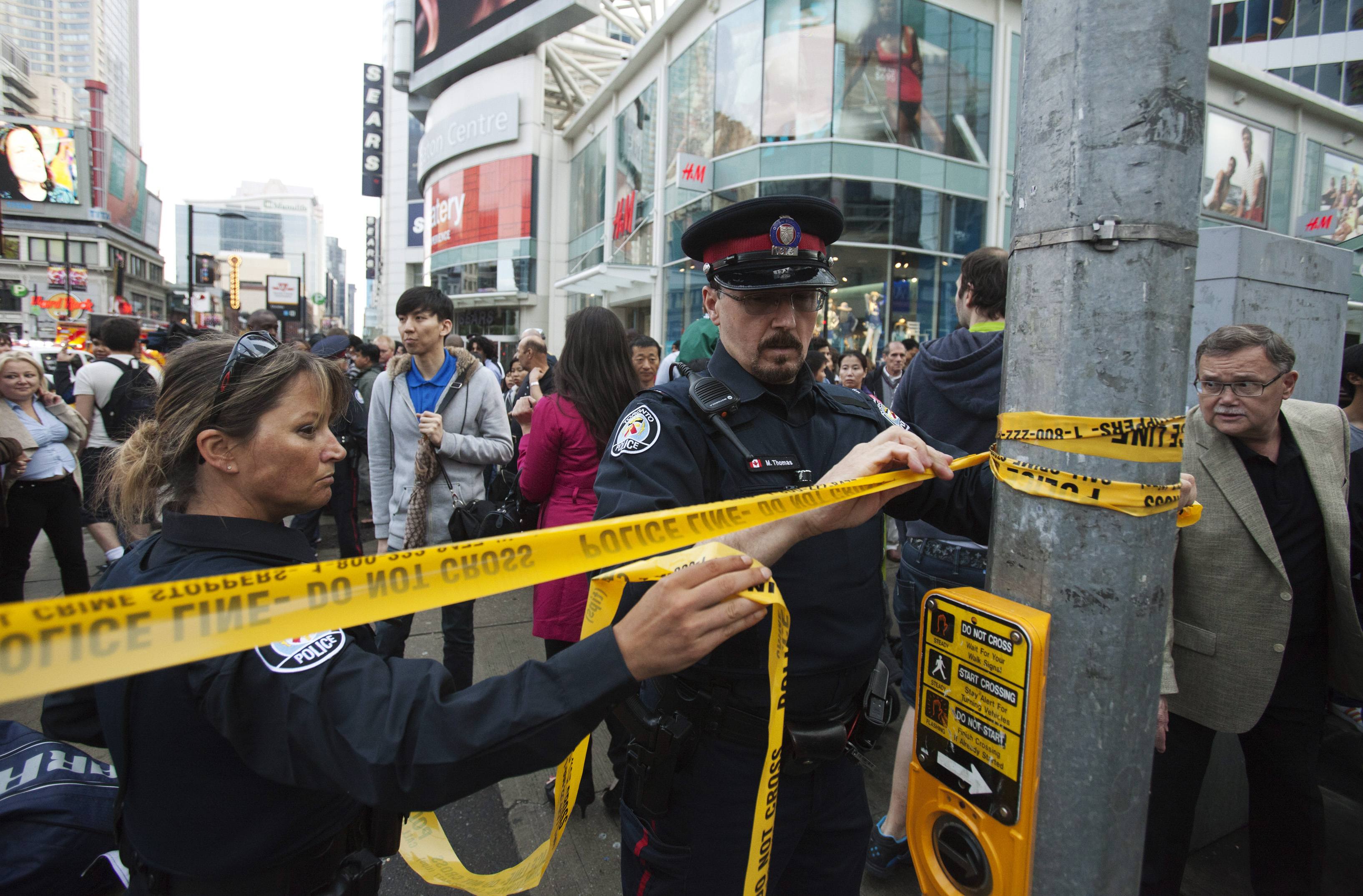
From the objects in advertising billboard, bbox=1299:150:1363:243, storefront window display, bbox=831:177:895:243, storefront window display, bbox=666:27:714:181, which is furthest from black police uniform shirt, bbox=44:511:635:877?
advertising billboard, bbox=1299:150:1363:243

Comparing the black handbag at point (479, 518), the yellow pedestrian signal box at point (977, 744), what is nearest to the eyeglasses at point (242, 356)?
the yellow pedestrian signal box at point (977, 744)

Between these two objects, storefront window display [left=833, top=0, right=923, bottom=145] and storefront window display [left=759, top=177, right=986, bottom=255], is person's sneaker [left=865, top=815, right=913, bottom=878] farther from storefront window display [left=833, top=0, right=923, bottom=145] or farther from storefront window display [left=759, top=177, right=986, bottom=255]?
storefront window display [left=833, top=0, right=923, bottom=145]

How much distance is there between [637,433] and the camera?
5.53 feet

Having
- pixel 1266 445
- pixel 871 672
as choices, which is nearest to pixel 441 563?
pixel 871 672

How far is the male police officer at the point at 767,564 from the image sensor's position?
5.25ft

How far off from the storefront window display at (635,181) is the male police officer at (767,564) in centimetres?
2084

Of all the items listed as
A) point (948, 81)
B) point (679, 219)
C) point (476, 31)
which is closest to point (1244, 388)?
point (948, 81)

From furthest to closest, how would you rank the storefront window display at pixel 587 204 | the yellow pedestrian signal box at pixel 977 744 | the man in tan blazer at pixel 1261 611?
1. the storefront window display at pixel 587 204
2. the man in tan blazer at pixel 1261 611
3. the yellow pedestrian signal box at pixel 977 744

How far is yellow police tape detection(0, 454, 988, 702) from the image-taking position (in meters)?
0.71

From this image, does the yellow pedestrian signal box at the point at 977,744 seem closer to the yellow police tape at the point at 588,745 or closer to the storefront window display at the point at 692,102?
the yellow police tape at the point at 588,745

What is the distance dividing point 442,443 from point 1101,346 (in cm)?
335

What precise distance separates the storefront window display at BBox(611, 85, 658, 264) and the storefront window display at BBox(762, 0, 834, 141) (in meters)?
6.11

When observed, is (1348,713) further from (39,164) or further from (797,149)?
(39,164)

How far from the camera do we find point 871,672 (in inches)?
73.1
